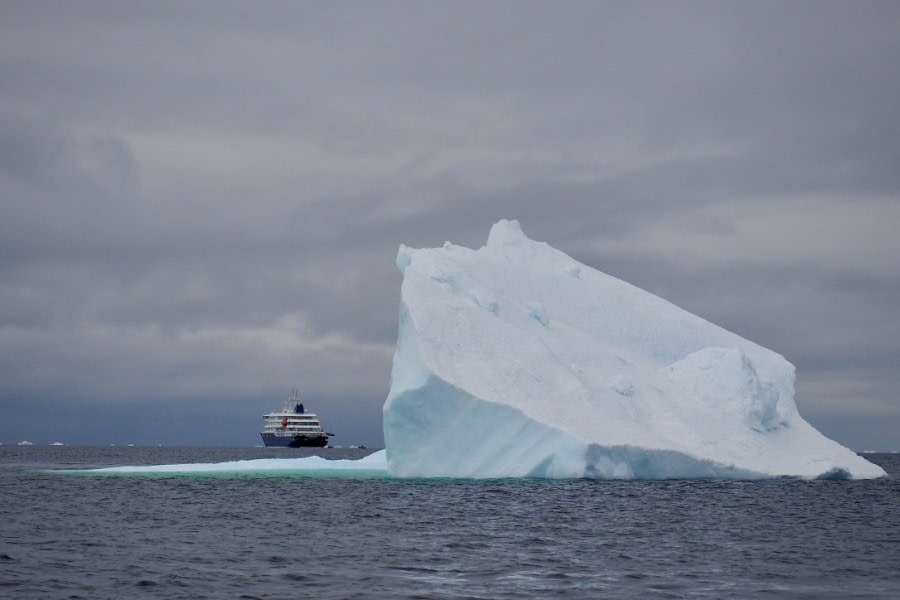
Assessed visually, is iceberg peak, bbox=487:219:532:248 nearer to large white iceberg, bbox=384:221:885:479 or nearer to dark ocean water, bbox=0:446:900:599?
large white iceberg, bbox=384:221:885:479

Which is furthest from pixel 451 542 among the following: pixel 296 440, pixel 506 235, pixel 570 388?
pixel 296 440

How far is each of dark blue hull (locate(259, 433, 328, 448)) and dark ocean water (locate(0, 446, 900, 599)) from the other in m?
81.4

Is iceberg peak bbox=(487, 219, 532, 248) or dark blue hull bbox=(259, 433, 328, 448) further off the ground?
iceberg peak bbox=(487, 219, 532, 248)

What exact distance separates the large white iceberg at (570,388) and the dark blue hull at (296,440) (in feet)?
252

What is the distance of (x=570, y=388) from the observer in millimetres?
29141

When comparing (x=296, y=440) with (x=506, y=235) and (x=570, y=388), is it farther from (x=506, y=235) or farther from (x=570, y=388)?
(x=570, y=388)

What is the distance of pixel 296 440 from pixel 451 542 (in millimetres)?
94652

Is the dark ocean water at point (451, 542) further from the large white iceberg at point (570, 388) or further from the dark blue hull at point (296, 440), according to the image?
the dark blue hull at point (296, 440)

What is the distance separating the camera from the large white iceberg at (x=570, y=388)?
27875mm

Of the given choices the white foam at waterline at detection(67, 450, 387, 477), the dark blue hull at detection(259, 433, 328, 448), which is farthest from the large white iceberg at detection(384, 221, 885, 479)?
the dark blue hull at detection(259, 433, 328, 448)

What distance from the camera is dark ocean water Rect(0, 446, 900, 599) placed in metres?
13.5

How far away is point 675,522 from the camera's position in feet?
67.4

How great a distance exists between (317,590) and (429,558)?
2961 millimetres

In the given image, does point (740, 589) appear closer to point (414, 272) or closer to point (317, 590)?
point (317, 590)
